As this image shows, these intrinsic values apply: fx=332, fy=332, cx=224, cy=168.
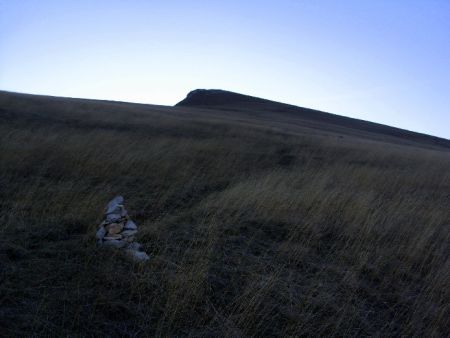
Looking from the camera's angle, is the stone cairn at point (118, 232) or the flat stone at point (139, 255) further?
the stone cairn at point (118, 232)

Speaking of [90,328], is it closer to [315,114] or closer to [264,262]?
[264,262]

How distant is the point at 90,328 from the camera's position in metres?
2.94

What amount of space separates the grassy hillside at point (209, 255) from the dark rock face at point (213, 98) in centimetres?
4610

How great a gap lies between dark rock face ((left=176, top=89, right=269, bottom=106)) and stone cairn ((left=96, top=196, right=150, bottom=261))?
5053cm

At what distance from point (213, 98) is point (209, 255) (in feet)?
176

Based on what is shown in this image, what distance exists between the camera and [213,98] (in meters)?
56.2

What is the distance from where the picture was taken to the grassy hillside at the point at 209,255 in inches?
126

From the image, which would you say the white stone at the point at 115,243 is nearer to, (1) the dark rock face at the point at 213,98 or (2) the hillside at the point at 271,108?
(2) the hillside at the point at 271,108

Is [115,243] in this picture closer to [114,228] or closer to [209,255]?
[114,228]

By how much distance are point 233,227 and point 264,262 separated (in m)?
1.14

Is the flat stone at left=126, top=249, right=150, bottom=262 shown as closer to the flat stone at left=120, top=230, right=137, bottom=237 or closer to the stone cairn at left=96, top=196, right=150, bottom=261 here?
the stone cairn at left=96, top=196, right=150, bottom=261

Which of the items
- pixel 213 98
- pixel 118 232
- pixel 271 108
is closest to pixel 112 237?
pixel 118 232

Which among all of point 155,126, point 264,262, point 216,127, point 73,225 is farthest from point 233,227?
point 216,127

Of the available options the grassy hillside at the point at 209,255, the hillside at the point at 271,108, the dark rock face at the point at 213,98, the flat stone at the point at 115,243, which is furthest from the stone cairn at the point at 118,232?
the dark rock face at the point at 213,98
